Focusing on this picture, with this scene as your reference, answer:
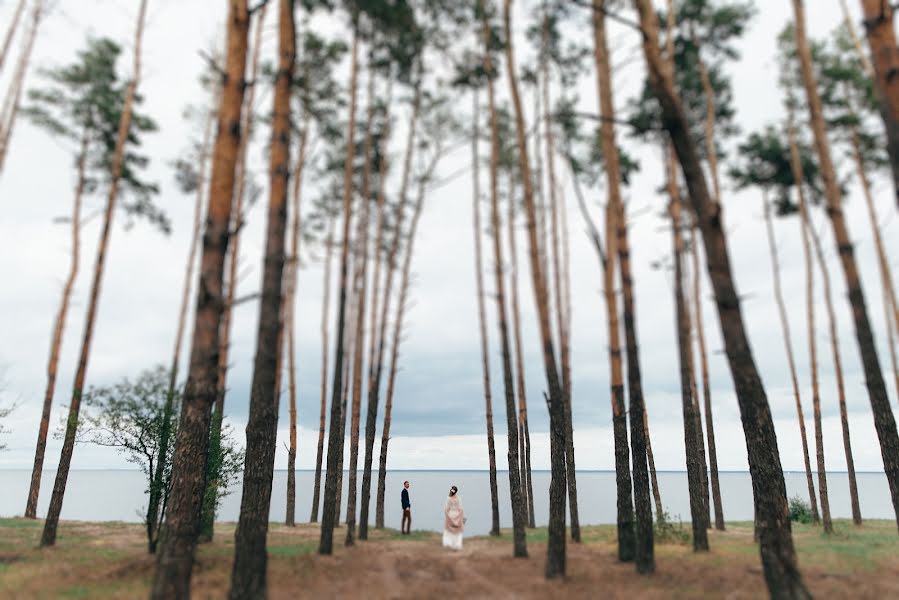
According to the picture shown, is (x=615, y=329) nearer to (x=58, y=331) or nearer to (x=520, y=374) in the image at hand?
(x=520, y=374)

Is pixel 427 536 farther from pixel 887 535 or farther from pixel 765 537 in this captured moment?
pixel 887 535

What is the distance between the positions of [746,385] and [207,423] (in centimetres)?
698

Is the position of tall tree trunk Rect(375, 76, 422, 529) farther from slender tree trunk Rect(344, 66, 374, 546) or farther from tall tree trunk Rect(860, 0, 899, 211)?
tall tree trunk Rect(860, 0, 899, 211)

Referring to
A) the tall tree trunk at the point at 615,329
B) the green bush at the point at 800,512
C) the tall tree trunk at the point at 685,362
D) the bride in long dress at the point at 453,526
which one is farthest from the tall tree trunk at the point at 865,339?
the green bush at the point at 800,512

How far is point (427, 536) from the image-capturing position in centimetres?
1570

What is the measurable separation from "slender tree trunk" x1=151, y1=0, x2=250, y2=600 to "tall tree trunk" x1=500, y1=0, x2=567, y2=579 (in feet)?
17.7

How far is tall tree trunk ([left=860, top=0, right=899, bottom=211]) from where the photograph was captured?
16.5 feet

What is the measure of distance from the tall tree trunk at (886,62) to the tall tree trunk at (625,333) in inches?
149

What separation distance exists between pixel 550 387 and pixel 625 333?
1.82 metres

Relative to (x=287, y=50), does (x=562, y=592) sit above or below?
below

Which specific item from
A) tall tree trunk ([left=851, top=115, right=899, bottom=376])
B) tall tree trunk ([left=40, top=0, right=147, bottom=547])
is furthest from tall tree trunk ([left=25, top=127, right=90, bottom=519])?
tall tree trunk ([left=851, top=115, right=899, bottom=376])

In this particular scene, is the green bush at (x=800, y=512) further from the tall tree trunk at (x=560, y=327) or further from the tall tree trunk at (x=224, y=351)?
the tall tree trunk at (x=224, y=351)

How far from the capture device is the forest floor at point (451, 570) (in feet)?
23.8

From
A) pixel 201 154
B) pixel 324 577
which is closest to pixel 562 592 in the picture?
pixel 324 577
